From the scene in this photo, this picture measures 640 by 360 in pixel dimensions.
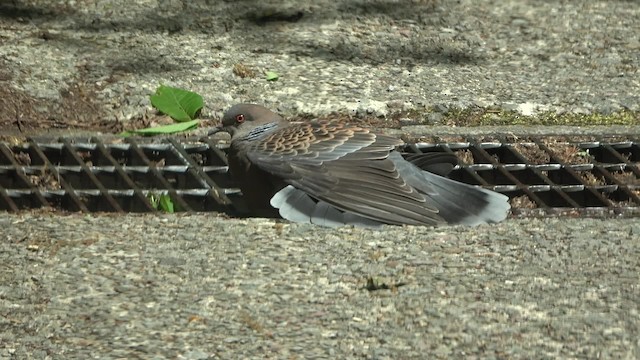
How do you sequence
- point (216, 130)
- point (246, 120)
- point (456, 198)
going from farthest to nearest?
point (216, 130) → point (246, 120) → point (456, 198)

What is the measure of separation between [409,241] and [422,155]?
2.31ft

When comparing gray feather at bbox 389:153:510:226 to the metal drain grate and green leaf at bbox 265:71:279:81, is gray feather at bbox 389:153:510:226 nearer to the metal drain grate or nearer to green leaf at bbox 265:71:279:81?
the metal drain grate

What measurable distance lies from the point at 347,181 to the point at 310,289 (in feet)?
3.33

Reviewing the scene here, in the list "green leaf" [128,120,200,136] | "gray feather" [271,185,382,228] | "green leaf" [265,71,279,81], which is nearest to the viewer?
"gray feather" [271,185,382,228]

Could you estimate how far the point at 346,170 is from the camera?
4.82m

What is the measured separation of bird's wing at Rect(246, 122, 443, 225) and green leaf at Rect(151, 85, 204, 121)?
0.91 m

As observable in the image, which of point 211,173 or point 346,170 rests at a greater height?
point 346,170

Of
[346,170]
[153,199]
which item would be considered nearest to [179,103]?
[153,199]

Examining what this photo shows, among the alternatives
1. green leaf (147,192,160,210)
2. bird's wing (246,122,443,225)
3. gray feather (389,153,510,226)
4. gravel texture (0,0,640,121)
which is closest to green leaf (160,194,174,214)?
green leaf (147,192,160,210)

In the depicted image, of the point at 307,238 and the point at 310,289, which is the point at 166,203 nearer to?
the point at 307,238

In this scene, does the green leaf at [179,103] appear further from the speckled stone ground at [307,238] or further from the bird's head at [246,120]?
the bird's head at [246,120]

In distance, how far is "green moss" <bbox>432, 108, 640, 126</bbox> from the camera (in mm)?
5875

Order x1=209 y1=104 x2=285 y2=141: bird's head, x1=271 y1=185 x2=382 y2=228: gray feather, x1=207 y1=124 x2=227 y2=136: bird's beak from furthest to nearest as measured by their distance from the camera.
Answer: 1. x1=207 y1=124 x2=227 y2=136: bird's beak
2. x1=209 y1=104 x2=285 y2=141: bird's head
3. x1=271 y1=185 x2=382 y2=228: gray feather

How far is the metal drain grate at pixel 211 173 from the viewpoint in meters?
4.86
